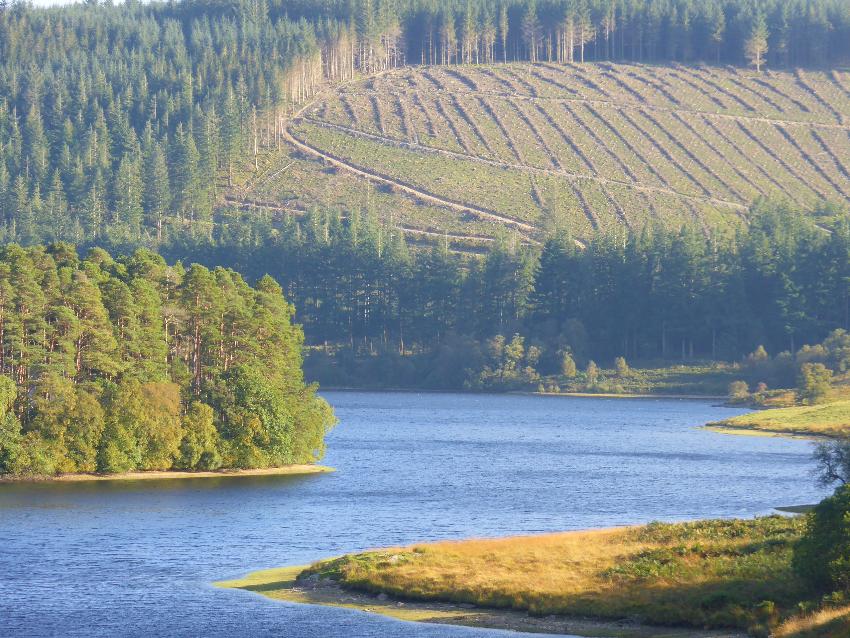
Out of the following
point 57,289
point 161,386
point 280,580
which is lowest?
point 280,580

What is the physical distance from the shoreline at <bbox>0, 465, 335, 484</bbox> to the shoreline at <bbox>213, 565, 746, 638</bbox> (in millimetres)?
42318

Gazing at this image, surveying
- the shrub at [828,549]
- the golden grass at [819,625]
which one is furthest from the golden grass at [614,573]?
the golden grass at [819,625]

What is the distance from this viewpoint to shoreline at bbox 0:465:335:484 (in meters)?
110

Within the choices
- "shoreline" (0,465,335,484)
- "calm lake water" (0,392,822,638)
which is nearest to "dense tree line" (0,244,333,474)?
"shoreline" (0,465,335,484)

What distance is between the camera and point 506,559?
227 ft

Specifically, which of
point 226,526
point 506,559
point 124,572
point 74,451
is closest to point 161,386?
point 74,451

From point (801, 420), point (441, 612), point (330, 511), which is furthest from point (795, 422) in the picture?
point (441, 612)

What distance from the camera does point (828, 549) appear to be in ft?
190

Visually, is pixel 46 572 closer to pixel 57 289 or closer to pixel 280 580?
pixel 280 580

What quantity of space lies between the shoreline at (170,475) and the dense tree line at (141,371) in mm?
589

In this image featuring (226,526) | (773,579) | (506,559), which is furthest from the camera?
(226,526)

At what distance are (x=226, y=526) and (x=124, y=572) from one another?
678 inches

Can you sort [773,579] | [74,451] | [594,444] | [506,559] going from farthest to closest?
[594,444], [74,451], [506,559], [773,579]

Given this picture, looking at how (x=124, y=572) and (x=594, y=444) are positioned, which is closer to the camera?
(x=124, y=572)
